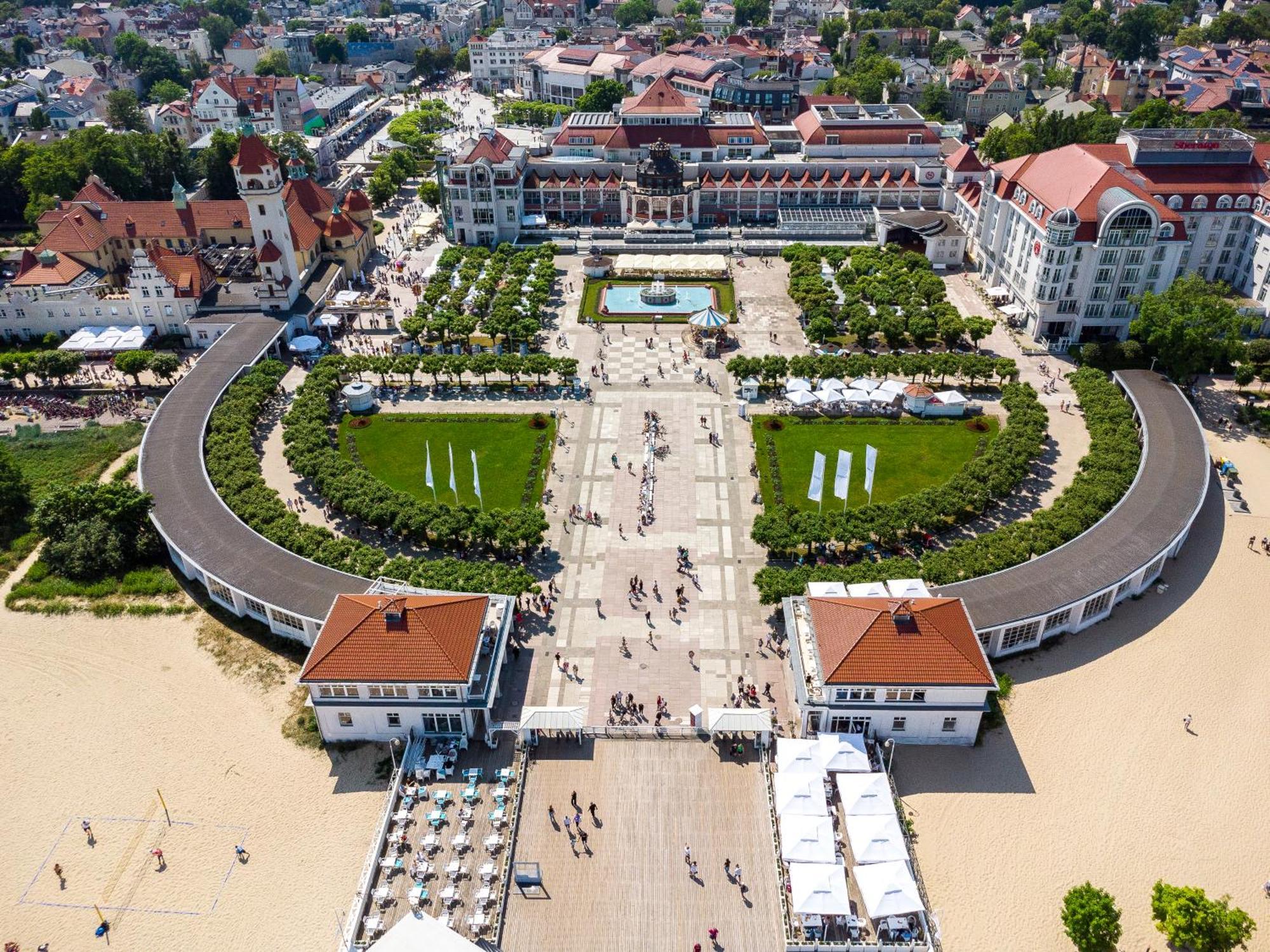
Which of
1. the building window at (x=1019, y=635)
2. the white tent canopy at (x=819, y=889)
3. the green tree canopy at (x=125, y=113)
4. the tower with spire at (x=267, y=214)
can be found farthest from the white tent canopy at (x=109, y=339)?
the building window at (x=1019, y=635)

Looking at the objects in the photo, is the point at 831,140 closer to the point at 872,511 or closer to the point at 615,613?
the point at 872,511

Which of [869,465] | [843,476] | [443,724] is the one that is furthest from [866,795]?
[869,465]

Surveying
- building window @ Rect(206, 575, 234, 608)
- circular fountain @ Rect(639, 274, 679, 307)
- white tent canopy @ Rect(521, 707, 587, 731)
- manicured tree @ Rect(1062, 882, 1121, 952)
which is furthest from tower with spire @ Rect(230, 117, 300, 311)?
manicured tree @ Rect(1062, 882, 1121, 952)

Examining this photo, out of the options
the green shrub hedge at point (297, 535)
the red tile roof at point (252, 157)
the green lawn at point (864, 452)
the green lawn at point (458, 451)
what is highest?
the red tile roof at point (252, 157)

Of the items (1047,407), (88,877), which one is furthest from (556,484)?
(1047,407)

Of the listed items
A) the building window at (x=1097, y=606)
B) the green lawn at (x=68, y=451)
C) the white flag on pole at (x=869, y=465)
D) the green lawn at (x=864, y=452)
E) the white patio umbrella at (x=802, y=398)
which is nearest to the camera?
the building window at (x=1097, y=606)

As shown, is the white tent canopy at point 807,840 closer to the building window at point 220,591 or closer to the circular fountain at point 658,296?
the building window at point 220,591
